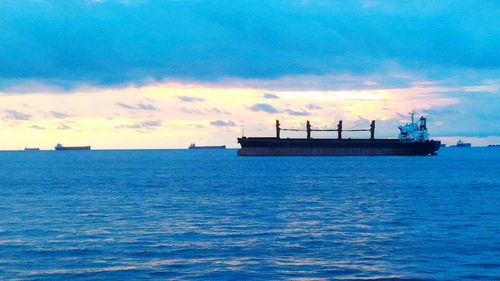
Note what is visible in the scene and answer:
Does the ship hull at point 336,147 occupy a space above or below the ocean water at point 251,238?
above

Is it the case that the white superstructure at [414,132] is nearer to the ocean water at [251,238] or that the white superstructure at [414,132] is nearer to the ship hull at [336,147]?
the ship hull at [336,147]

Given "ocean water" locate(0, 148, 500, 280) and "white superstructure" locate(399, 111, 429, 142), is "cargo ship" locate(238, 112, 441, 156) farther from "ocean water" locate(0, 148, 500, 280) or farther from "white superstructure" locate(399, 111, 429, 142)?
"ocean water" locate(0, 148, 500, 280)

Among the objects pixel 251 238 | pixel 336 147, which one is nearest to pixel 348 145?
pixel 336 147

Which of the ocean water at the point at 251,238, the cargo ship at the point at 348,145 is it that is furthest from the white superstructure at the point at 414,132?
the ocean water at the point at 251,238

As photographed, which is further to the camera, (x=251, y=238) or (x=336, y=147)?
(x=336, y=147)

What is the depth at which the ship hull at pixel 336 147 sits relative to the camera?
157750mm

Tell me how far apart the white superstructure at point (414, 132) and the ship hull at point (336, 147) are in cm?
191

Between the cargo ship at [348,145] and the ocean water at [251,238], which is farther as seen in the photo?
the cargo ship at [348,145]

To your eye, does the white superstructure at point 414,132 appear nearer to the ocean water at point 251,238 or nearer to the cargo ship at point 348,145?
the cargo ship at point 348,145

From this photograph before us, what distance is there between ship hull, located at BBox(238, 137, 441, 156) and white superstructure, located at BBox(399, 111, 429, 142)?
1.91 metres

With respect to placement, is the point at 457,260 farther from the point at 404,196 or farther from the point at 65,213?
the point at 404,196

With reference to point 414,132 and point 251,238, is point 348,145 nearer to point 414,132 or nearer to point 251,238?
point 414,132

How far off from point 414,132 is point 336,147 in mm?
19114

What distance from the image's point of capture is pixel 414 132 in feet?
522
